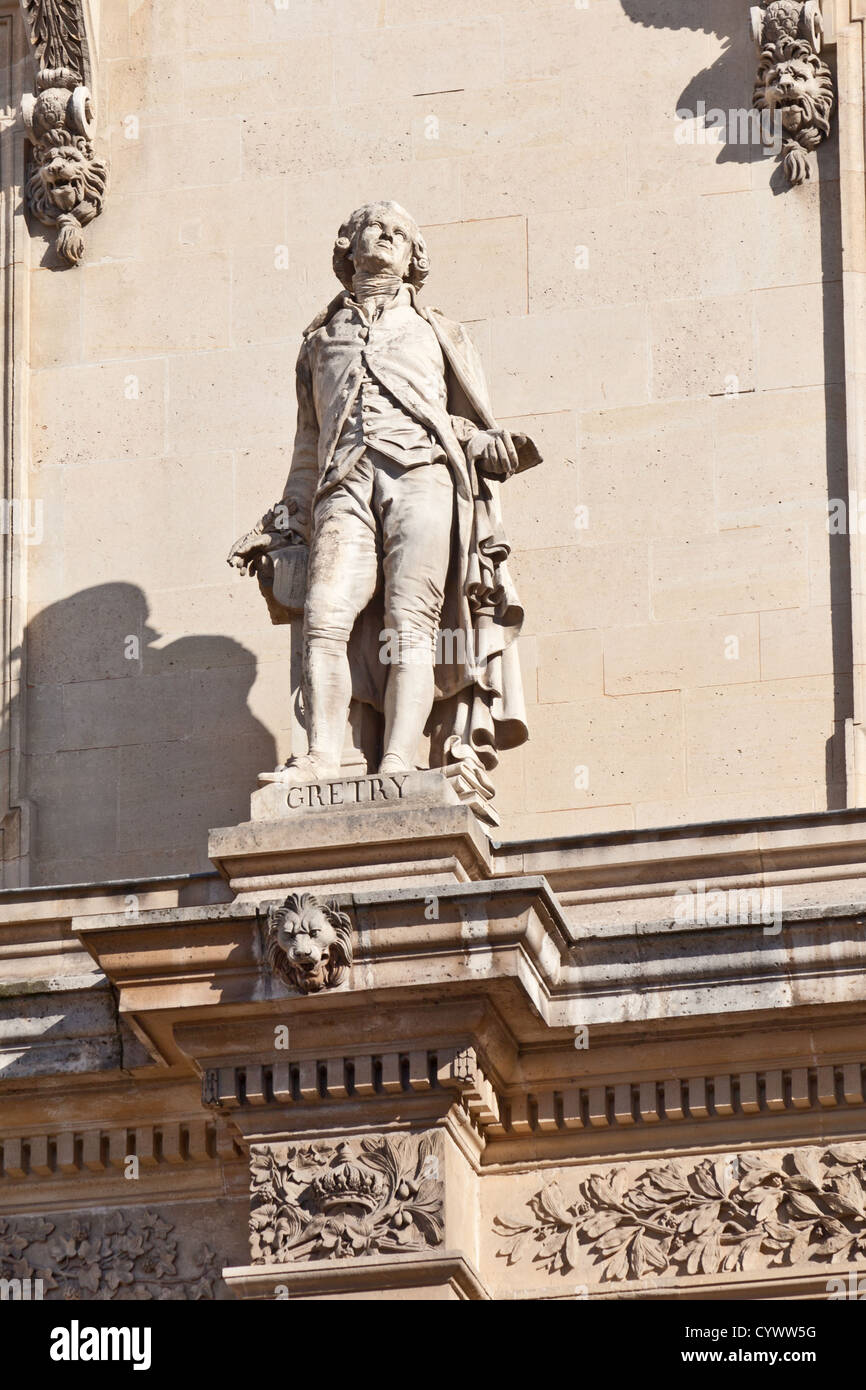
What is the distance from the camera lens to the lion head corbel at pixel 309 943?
12.1 m

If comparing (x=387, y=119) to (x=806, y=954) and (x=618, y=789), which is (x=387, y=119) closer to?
(x=618, y=789)

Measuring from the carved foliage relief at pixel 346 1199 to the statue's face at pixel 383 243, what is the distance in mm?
3782

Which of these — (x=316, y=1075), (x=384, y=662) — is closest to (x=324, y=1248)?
(x=316, y=1075)

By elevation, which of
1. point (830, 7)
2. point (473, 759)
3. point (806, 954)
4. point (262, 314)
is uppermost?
point (830, 7)

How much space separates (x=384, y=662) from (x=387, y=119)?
373cm

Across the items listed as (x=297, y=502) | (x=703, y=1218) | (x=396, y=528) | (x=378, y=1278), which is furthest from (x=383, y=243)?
(x=378, y=1278)

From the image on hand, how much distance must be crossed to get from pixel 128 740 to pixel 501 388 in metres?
2.31

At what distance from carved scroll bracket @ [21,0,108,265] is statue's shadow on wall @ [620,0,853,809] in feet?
8.51

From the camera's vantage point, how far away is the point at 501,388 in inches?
611

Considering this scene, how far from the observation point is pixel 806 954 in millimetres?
12383

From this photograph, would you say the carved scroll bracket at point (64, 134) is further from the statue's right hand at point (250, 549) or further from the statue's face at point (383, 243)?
the statue's right hand at point (250, 549)

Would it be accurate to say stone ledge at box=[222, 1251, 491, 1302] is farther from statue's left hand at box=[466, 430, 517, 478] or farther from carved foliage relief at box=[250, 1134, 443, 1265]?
statue's left hand at box=[466, 430, 517, 478]

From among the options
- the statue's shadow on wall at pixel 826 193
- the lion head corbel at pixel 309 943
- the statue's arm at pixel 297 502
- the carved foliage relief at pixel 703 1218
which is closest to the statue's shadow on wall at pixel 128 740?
the statue's arm at pixel 297 502

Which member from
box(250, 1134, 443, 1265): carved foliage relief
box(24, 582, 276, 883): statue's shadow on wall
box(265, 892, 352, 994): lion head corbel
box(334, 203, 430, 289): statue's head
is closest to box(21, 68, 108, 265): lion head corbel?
box(24, 582, 276, 883): statue's shadow on wall
